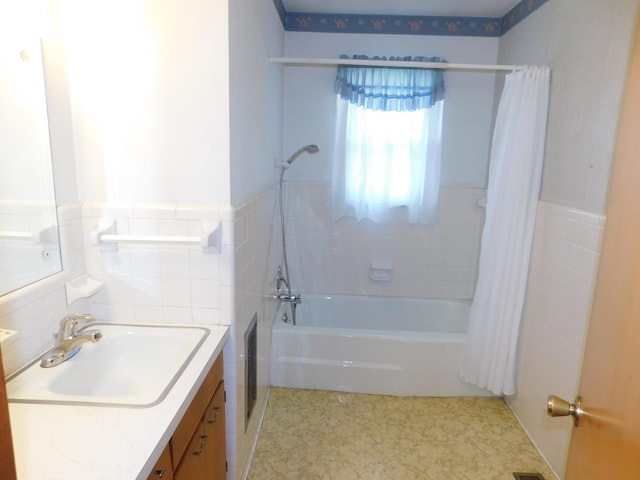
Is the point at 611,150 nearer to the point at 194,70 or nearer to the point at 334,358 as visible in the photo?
the point at 194,70

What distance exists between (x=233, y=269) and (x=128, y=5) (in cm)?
102

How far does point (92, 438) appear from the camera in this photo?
93cm

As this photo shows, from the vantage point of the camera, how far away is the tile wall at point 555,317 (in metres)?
1.81

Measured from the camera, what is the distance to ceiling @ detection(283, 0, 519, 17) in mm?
2664

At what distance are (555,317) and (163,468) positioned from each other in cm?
189

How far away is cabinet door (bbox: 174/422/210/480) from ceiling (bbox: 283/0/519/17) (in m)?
2.69

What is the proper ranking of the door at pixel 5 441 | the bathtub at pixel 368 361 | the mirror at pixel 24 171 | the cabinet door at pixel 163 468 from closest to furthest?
the door at pixel 5 441
the cabinet door at pixel 163 468
the mirror at pixel 24 171
the bathtub at pixel 368 361

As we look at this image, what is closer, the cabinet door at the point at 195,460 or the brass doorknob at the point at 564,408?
the brass doorknob at the point at 564,408

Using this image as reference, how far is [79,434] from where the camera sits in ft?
3.11

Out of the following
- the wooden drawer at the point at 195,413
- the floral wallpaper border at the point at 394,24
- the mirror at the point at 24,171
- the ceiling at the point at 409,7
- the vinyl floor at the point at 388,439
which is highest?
the ceiling at the point at 409,7

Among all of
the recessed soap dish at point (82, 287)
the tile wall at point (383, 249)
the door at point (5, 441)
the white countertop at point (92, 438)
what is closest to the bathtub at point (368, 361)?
the tile wall at point (383, 249)

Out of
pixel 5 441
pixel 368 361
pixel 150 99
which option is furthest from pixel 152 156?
pixel 368 361

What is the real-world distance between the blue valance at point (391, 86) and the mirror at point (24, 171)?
200 cm

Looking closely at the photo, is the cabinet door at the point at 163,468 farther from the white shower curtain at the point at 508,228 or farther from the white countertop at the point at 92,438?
the white shower curtain at the point at 508,228
